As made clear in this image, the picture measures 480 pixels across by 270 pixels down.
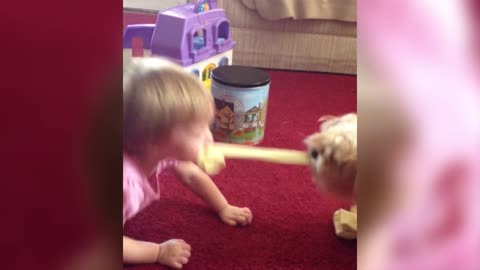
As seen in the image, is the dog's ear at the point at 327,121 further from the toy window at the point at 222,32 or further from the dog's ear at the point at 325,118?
the toy window at the point at 222,32

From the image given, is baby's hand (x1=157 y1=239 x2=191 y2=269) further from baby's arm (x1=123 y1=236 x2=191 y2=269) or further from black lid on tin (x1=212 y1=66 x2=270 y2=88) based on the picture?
black lid on tin (x1=212 y1=66 x2=270 y2=88)

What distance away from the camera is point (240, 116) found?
0.42 m

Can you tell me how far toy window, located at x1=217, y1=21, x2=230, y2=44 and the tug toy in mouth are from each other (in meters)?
0.10

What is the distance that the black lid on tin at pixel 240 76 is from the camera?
1.34 feet

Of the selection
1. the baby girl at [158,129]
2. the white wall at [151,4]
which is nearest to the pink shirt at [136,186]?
the baby girl at [158,129]

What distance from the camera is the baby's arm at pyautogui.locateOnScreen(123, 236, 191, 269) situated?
1.32ft

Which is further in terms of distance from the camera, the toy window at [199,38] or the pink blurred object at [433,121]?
the toy window at [199,38]

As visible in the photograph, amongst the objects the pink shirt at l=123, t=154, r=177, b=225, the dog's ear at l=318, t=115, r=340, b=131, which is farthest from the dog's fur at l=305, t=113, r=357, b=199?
the pink shirt at l=123, t=154, r=177, b=225

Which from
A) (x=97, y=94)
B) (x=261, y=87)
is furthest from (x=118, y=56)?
(x=261, y=87)

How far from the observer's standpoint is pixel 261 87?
1.40 feet

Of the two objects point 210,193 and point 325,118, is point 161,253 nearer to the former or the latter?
point 210,193

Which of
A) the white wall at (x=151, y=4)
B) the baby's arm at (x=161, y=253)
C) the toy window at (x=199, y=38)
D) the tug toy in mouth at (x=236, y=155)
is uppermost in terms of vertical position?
the white wall at (x=151, y=4)

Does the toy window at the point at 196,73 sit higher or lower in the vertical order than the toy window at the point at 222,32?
lower

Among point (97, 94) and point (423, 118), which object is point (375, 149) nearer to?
point (423, 118)
